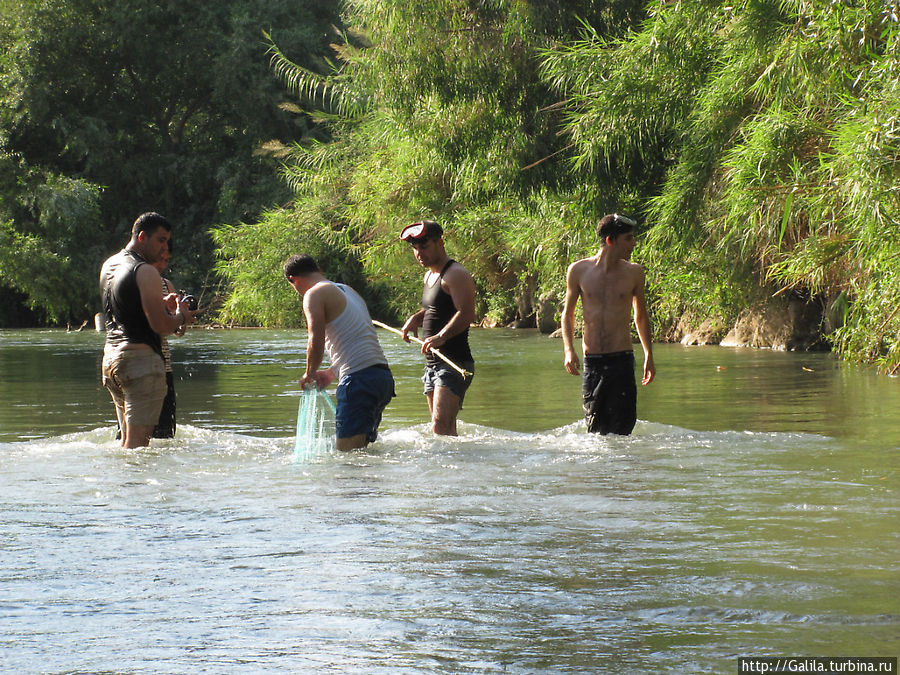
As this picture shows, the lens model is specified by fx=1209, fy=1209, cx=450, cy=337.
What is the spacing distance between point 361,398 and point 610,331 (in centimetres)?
192

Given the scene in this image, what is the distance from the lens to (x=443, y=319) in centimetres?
845

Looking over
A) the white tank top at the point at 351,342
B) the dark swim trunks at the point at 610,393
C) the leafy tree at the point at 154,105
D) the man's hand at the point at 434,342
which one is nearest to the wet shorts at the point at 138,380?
the white tank top at the point at 351,342

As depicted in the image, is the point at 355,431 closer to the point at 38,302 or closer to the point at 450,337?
the point at 450,337

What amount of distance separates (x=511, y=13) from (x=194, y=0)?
27140mm

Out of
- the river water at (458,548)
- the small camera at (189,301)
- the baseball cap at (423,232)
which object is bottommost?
the river water at (458,548)

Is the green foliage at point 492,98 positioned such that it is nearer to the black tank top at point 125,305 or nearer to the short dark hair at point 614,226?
the short dark hair at point 614,226

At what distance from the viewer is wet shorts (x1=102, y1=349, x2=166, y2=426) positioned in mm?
7668

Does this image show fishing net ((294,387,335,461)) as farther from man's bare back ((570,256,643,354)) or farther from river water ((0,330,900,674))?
man's bare back ((570,256,643,354))

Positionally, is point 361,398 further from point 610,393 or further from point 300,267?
point 610,393

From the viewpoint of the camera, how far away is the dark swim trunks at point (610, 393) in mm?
8594

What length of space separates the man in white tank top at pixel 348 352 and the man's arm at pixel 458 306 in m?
0.47

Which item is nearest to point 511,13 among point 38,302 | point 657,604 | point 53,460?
point 53,460

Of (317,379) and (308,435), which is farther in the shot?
(308,435)

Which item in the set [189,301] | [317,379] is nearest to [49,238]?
[189,301]
